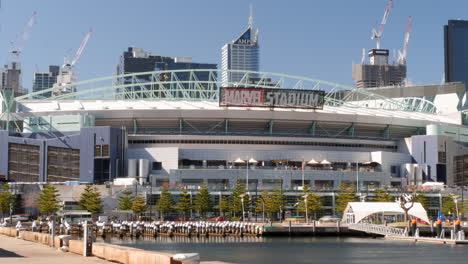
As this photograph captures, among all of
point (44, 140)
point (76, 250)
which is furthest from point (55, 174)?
point (76, 250)

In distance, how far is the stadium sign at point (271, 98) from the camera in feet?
616

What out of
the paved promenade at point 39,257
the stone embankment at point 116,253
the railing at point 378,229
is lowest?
the railing at point 378,229

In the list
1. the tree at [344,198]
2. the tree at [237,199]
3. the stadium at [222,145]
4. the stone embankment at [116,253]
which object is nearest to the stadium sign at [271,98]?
the stadium at [222,145]

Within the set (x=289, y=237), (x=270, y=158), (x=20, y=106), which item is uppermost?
(x=20, y=106)

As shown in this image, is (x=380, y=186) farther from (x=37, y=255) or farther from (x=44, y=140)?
(x=37, y=255)

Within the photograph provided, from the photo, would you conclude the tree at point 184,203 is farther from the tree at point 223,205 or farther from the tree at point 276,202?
the tree at point 276,202

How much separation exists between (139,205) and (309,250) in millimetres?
60290

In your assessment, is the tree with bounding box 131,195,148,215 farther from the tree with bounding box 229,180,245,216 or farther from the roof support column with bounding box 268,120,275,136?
the roof support column with bounding box 268,120,275,136

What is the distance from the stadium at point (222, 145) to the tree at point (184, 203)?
10.0m

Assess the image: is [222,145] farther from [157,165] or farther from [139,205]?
Result: [139,205]

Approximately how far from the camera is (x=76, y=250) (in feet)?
194

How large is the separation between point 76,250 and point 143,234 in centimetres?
7460

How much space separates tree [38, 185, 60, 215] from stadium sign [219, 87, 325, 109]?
4792cm

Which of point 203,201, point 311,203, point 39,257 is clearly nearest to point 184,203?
point 203,201
